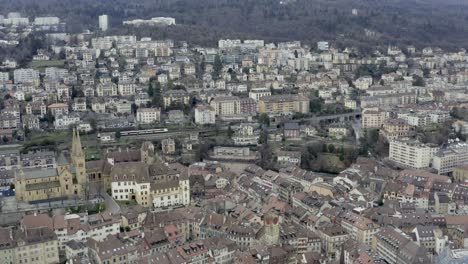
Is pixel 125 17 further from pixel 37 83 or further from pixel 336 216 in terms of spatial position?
pixel 336 216

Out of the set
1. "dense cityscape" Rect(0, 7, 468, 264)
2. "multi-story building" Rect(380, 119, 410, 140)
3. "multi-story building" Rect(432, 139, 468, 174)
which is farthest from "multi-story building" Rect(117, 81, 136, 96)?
"multi-story building" Rect(432, 139, 468, 174)

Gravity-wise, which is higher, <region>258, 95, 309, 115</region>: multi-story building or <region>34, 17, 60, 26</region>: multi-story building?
<region>34, 17, 60, 26</region>: multi-story building

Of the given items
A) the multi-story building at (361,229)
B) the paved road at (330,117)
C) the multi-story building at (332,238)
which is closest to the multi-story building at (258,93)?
the paved road at (330,117)

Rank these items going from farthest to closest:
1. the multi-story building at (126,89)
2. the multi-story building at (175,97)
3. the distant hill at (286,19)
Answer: the distant hill at (286,19)
the multi-story building at (126,89)
the multi-story building at (175,97)

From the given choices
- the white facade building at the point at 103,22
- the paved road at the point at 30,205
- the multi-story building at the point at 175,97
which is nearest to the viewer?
the paved road at the point at 30,205

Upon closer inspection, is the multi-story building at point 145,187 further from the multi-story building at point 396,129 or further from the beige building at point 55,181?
the multi-story building at point 396,129

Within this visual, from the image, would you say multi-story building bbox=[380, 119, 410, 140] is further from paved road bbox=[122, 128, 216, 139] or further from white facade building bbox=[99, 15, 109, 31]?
white facade building bbox=[99, 15, 109, 31]
